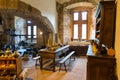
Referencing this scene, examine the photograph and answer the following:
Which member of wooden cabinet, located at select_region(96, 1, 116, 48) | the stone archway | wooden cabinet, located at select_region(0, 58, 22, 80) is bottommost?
wooden cabinet, located at select_region(0, 58, 22, 80)

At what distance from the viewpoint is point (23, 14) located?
18.4 ft

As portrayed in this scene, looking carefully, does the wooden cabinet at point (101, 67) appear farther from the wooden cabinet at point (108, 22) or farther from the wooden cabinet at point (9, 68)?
the wooden cabinet at point (9, 68)

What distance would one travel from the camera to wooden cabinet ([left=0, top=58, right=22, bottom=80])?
368 centimetres

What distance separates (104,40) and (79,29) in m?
6.04

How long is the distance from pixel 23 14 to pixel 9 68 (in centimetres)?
266

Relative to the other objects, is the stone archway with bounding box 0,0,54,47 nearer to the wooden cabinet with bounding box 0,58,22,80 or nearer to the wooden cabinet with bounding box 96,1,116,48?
the wooden cabinet with bounding box 0,58,22,80

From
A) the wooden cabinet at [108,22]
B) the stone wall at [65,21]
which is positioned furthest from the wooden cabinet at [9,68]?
the stone wall at [65,21]

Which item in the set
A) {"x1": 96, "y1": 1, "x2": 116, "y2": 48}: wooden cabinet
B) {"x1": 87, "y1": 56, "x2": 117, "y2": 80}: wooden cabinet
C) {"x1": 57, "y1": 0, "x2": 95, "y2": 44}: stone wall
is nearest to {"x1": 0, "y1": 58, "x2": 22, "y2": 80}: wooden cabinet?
{"x1": 87, "y1": 56, "x2": 117, "y2": 80}: wooden cabinet

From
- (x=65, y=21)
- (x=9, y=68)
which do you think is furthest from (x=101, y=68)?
(x=65, y=21)

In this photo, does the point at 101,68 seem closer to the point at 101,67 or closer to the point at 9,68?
the point at 101,67

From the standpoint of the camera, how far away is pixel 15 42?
388 inches

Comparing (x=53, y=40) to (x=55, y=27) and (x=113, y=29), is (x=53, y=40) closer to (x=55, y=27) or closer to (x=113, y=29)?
(x=55, y=27)

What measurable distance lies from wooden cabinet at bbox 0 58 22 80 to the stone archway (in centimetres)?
204

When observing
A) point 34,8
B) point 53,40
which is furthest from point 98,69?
point 53,40
